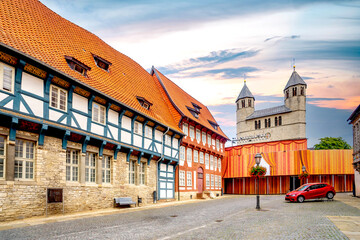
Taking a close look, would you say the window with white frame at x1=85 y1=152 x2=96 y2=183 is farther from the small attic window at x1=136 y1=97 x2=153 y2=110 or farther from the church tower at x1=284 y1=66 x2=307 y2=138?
the church tower at x1=284 y1=66 x2=307 y2=138

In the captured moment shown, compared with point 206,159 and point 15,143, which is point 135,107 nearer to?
point 15,143

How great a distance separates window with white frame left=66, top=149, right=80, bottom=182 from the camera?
55.8 ft

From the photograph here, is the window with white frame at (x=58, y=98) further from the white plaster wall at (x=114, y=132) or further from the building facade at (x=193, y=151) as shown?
the building facade at (x=193, y=151)

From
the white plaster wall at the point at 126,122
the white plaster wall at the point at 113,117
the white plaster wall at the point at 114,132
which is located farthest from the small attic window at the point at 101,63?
the white plaster wall at the point at 114,132

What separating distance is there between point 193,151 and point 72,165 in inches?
784

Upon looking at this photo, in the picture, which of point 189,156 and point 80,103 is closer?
point 80,103

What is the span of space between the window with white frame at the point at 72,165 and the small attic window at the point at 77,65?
437 centimetres

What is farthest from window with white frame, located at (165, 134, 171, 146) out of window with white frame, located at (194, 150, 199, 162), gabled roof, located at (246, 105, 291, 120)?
gabled roof, located at (246, 105, 291, 120)

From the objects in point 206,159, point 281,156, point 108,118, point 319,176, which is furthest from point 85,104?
point 319,176

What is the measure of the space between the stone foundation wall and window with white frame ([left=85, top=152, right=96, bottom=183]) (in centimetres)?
28

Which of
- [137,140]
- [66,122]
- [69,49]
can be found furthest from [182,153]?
[66,122]

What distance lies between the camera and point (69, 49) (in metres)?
19.0

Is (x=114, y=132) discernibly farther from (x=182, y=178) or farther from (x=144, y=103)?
(x=182, y=178)

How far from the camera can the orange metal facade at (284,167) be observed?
42.0 meters
